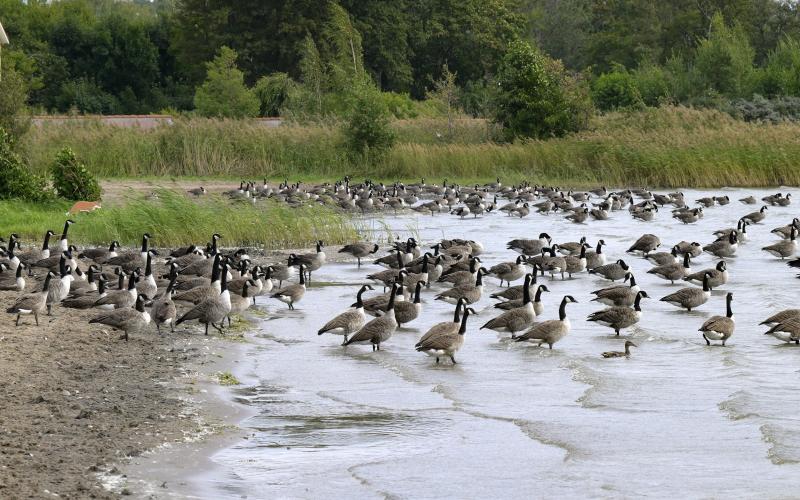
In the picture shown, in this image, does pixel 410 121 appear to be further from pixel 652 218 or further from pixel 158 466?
A: pixel 158 466

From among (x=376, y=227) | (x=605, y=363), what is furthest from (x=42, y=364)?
(x=376, y=227)

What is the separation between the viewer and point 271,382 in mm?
14852

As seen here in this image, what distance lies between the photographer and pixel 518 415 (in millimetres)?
13383

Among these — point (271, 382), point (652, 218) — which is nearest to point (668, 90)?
point (652, 218)

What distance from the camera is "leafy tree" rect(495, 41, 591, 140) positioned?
178 ft

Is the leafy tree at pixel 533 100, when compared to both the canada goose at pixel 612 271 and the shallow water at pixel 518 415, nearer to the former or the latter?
the canada goose at pixel 612 271

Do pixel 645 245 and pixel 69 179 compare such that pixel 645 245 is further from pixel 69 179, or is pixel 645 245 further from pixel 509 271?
pixel 69 179

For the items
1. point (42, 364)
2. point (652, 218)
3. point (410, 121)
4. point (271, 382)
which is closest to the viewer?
point (42, 364)

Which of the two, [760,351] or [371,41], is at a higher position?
[371,41]

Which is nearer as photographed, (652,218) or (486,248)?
(486,248)

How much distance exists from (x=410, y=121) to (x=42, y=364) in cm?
4635

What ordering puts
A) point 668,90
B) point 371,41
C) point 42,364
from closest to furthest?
point 42,364
point 668,90
point 371,41

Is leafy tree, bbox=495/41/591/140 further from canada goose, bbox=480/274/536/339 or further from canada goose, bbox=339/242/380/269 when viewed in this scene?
canada goose, bbox=480/274/536/339

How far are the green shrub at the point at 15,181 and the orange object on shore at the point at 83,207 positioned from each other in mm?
1022
